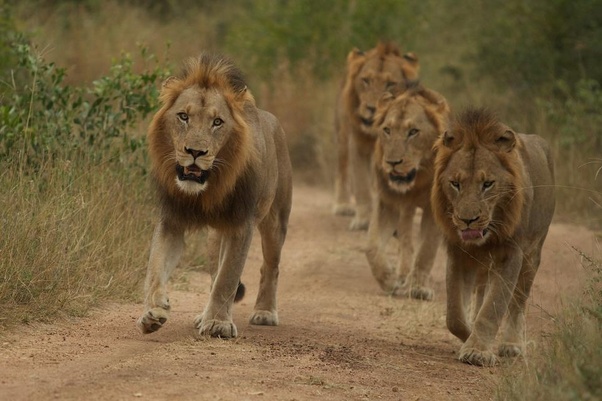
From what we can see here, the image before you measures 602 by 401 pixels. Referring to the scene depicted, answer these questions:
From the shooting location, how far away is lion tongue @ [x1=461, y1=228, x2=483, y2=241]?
6449 mm

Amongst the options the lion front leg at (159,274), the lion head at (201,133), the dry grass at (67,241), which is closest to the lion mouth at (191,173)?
the lion head at (201,133)

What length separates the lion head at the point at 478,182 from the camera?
6.50 m

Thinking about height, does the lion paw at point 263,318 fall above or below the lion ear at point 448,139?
below

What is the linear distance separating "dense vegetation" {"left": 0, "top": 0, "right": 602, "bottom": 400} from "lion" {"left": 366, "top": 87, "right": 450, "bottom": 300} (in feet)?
3.95

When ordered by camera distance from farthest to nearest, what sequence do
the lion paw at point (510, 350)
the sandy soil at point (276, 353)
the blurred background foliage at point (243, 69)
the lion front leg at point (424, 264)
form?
the lion front leg at point (424, 264) → the blurred background foliage at point (243, 69) → the lion paw at point (510, 350) → the sandy soil at point (276, 353)

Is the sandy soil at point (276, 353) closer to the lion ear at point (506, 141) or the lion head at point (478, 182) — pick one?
the lion head at point (478, 182)

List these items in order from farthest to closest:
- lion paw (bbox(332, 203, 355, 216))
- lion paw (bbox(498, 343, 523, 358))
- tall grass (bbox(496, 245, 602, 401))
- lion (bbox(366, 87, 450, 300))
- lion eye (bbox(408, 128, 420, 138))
A: lion paw (bbox(332, 203, 355, 216)) < lion eye (bbox(408, 128, 420, 138)) < lion (bbox(366, 87, 450, 300)) < lion paw (bbox(498, 343, 523, 358)) < tall grass (bbox(496, 245, 602, 401))

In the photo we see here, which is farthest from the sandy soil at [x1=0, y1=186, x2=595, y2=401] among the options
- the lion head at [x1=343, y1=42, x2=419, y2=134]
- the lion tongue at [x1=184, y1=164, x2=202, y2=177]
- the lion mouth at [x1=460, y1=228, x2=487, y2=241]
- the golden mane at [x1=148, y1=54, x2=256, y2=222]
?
the lion head at [x1=343, y1=42, x2=419, y2=134]

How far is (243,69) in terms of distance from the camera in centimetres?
1609

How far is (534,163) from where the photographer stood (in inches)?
283

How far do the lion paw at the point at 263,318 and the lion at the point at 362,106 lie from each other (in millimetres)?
4174

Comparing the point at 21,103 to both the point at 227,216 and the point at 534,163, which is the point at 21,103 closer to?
the point at 227,216

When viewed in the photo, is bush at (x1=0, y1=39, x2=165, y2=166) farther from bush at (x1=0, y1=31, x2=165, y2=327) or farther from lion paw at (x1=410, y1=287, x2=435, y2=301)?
lion paw at (x1=410, y1=287, x2=435, y2=301)

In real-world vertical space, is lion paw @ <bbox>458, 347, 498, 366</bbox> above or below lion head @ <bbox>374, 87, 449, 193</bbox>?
below
